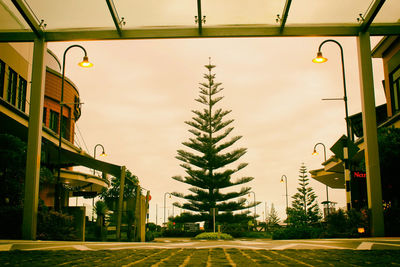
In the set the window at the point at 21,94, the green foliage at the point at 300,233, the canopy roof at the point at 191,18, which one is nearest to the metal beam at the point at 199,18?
the canopy roof at the point at 191,18

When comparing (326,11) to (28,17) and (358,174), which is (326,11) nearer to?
(28,17)

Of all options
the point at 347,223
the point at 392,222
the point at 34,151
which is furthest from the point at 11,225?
the point at 392,222

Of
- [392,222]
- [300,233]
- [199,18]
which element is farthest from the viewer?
[300,233]

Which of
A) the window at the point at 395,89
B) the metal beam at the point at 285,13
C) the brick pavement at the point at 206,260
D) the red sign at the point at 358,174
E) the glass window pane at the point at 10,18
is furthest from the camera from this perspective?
the window at the point at 395,89

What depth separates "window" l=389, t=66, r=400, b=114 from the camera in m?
18.4

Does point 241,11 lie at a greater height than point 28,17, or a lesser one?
greater

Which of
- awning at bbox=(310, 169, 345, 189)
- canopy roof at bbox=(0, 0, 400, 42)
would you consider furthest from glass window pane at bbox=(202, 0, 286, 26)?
awning at bbox=(310, 169, 345, 189)

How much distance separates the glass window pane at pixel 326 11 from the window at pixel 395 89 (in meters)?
10.6

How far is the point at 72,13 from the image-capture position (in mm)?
8711

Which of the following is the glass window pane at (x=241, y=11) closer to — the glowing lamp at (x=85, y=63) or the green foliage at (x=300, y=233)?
the glowing lamp at (x=85, y=63)

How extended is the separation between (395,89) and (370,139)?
1096 centimetres

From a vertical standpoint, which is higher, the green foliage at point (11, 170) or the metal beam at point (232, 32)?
the metal beam at point (232, 32)

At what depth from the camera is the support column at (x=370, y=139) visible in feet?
29.1

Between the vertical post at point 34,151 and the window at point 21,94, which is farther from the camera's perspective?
the window at point 21,94
